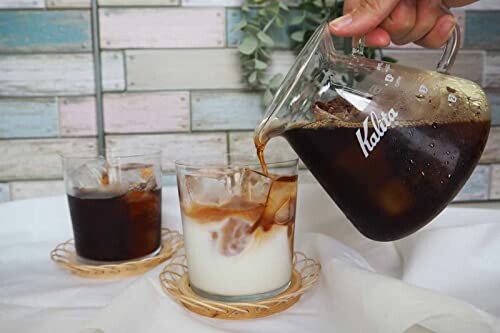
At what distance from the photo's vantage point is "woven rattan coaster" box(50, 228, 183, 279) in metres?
0.73

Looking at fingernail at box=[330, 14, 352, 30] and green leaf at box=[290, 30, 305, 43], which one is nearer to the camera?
fingernail at box=[330, 14, 352, 30]

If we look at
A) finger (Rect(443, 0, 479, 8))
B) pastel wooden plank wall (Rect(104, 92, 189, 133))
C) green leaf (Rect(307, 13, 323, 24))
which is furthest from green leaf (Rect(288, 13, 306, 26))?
finger (Rect(443, 0, 479, 8))

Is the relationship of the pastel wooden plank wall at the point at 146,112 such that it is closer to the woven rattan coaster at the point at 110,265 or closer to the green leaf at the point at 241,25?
the green leaf at the point at 241,25

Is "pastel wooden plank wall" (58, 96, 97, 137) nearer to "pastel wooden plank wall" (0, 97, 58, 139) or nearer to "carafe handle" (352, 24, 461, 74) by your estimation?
"pastel wooden plank wall" (0, 97, 58, 139)

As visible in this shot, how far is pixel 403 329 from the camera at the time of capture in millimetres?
496

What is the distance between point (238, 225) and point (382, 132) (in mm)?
203

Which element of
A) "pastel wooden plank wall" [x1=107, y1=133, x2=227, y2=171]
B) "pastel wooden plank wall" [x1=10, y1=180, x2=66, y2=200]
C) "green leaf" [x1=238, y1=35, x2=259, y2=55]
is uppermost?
"green leaf" [x1=238, y1=35, x2=259, y2=55]

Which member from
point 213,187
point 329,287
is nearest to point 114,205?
point 213,187

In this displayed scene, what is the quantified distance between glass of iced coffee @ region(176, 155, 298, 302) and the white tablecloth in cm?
5

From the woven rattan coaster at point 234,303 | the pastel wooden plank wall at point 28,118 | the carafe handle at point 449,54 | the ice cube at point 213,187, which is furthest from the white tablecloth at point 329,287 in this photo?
the pastel wooden plank wall at point 28,118

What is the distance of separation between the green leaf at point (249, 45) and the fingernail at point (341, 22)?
54 centimetres

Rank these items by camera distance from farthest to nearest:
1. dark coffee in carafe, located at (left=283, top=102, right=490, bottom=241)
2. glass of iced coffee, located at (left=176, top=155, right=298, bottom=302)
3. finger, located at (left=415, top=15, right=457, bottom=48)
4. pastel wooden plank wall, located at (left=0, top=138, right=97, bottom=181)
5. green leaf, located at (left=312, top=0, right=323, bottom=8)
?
1. pastel wooden plank wall, located at (left=0, top=138, right=97, bottom=181)
2. green leaf, located at (left=312, top=0, right=323, bottom=8)
3. finger, located at (left=415, top=15, right=457, bottom=48)
4. glass of iced coffee, located at (left=176, top=155, right=298, bottom=302)
5. dark coffee in carafe, located at (left=283, top=102, right=490, bottom=241)

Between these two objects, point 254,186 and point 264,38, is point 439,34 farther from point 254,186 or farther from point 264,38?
point 264,38

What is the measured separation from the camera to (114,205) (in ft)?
2.53
